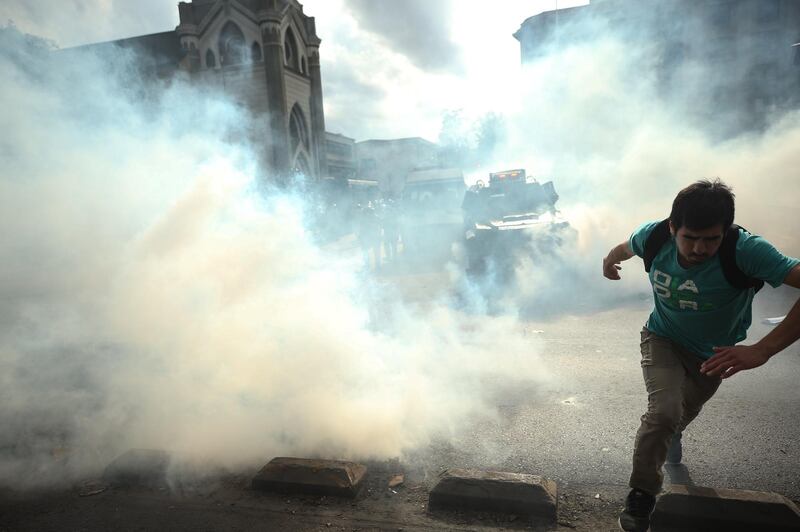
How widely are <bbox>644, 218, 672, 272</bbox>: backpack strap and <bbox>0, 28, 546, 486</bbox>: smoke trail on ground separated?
172 centimetres

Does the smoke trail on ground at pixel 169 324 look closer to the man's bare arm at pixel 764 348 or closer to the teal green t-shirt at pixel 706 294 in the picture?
the teal green t-shirt at pixel 706 294

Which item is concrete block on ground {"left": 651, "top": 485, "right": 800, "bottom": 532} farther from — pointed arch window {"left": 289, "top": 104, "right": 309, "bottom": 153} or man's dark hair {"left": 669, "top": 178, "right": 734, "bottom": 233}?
pointed arch window {"left": 289, "top": 104, "right": 309, "bottom": 153}

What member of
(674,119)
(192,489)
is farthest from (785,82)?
(192,489)

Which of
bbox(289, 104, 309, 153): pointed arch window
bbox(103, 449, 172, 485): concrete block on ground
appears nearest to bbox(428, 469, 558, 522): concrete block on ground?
bbox(103, 449, 172, 485): concrete block on ground

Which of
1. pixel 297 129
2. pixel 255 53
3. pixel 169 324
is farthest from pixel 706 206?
pixel 297 129

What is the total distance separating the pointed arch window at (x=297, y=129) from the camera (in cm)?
2622

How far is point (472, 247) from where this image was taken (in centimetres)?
848

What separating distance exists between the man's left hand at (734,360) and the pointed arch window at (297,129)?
84.3ft

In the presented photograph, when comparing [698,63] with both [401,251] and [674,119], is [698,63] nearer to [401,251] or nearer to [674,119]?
[674,119]

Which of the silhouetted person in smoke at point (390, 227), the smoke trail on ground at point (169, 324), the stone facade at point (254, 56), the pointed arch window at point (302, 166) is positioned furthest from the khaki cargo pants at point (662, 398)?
the pointed arch window at point (302, 166)

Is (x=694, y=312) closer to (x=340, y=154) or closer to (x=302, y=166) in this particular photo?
(x=302, y=166)

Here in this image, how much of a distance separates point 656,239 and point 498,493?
146cm

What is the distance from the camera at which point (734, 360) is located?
191cm

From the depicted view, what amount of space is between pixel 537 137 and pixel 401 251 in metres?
13.6
